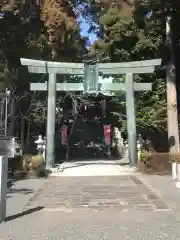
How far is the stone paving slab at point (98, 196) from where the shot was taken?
11.5 metres

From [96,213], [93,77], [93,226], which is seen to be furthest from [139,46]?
[93,226]

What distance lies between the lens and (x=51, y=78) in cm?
2531

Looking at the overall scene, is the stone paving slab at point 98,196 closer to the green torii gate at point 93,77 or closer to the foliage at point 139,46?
the green torii gate at point 93,77

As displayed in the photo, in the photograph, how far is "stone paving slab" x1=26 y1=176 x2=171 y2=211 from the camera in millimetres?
11539

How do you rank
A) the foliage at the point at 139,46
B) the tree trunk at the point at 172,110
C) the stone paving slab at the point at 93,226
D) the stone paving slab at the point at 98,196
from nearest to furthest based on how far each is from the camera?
the stone paving slab at the point at 93,226
the stone paving slab at the point at 98,196
the tree trunk at the point at 172,110
the foliage at the point at 139,46

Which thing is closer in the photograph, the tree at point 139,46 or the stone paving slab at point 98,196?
the stone paving slab at point 98,196

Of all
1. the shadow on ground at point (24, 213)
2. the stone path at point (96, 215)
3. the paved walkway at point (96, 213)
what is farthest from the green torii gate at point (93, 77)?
the shadow on ground at point (24, 213)

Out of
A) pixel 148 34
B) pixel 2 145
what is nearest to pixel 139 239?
pixel 2 145

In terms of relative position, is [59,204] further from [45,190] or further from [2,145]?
[2,145]

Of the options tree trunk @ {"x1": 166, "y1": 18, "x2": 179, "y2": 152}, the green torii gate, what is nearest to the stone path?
the green torii gate

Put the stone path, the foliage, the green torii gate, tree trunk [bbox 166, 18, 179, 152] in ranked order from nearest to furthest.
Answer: the stone path, the green torii gate, tree trunk [bbox 166, 18, 179, 152], the foliage

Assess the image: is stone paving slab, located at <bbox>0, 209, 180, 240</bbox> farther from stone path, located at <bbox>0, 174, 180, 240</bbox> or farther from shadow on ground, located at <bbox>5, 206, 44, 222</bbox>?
shadow on ground, located at <bbox>5, 206, 44, 222</bbox>

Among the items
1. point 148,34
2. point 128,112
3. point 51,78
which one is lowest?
point 128,112

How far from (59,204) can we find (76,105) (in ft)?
89.8
